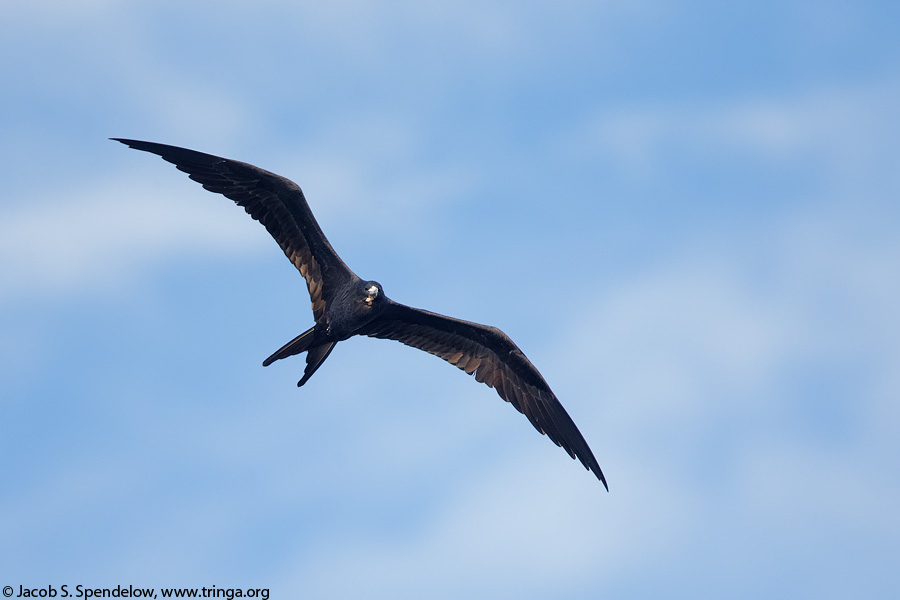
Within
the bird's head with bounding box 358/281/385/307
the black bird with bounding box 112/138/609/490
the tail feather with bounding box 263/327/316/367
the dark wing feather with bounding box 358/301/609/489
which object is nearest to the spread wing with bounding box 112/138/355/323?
the black bird with bounding box 112/138/609/490

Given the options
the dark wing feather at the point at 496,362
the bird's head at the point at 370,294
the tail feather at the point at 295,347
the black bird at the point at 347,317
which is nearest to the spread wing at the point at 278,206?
the black bird at the point at 347,317

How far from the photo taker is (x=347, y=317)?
48.7 ft

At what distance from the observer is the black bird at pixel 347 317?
14594 millimetres

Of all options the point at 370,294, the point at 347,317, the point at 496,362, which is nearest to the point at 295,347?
the point at 347,317

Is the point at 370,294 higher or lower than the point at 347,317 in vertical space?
higher

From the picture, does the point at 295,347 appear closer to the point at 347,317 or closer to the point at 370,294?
the point at 347,317

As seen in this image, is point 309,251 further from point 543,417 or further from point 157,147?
point 543,417

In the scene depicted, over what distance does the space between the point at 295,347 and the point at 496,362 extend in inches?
156

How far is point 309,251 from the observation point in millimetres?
15258

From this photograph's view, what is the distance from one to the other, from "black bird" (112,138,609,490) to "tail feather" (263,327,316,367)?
0.7 inches

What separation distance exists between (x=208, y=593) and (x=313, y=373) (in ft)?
14.3

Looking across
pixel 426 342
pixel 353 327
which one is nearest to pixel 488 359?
pixel 426 342

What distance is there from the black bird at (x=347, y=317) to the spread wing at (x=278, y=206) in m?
0.02

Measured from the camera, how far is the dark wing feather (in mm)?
16125
